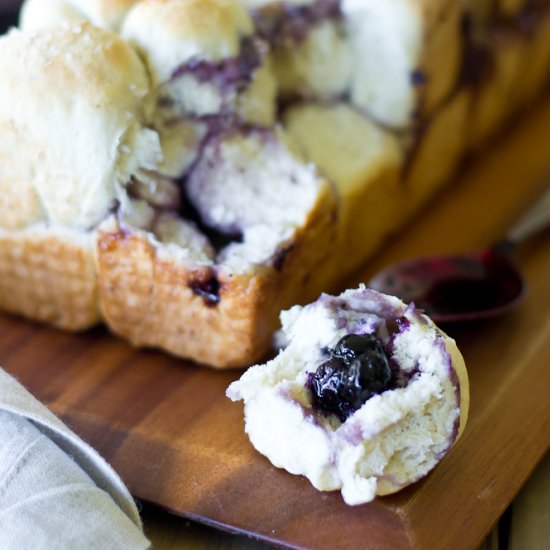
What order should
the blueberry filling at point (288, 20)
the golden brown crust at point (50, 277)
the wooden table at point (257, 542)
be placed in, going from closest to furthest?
the wooden table at point (257, 542)
the golden brown crust at point (50, 277)
the blueberry filling at point (288, 20)

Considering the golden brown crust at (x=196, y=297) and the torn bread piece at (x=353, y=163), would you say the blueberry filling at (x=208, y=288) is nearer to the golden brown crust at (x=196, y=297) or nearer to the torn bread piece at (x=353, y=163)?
the golden brown crust at (x=196, y=297)

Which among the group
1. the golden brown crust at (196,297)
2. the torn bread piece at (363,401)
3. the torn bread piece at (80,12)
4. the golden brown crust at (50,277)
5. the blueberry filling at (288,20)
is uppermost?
the blueberry filling at (288,20)

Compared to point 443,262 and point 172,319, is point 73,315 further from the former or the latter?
point 443,262

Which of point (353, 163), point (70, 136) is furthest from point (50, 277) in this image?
point (353, 163)

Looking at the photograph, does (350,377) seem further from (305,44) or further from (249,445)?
(305,44)

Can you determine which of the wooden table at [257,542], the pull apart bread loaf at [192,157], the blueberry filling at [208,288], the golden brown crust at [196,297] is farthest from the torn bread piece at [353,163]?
the wooden table at [257,542]

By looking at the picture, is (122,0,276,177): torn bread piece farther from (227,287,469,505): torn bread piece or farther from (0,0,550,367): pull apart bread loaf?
(227,287,469,505): torn bread piece

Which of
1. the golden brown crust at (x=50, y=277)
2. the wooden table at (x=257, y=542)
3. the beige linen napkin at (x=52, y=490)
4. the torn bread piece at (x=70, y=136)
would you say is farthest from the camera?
the golden brown crust at (x=50, y=277)

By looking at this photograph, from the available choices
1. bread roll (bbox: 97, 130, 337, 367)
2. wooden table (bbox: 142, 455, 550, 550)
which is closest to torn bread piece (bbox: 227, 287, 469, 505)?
wooden table (bbox: 142, 455, 550, 550)
